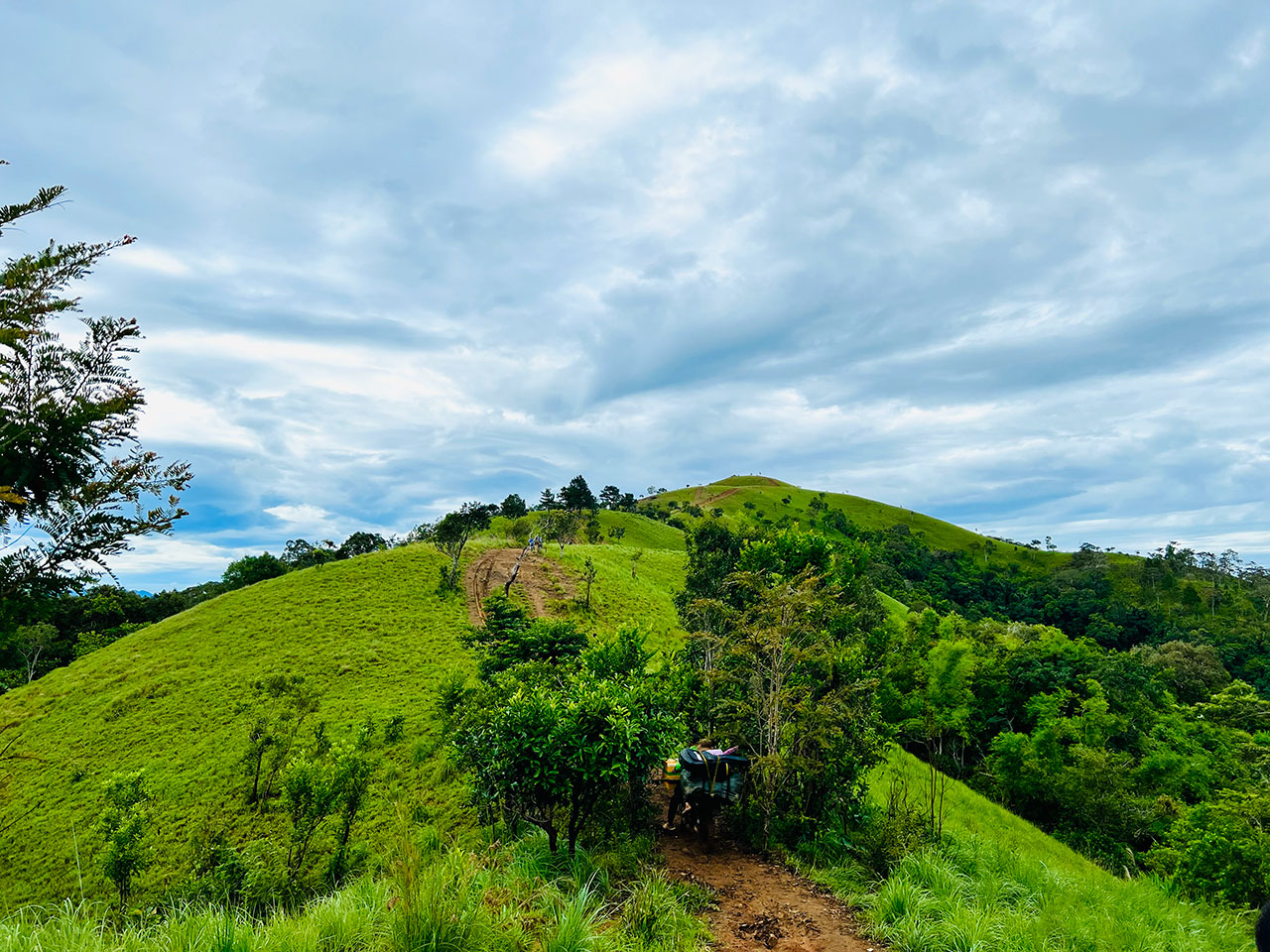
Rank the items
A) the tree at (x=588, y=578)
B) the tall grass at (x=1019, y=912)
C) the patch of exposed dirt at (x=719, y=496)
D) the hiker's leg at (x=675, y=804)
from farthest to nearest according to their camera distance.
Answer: the patch of exposed dirt at (x=719, y=496) < the tree at (x=588, y=578) < the hiker's leg at (x=675, y=804) < the tall grass at (x=1019, y=912)

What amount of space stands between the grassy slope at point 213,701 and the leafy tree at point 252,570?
11.6m

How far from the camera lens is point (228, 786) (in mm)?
21375

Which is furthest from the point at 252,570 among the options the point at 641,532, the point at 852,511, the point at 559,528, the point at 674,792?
the point at 852,511

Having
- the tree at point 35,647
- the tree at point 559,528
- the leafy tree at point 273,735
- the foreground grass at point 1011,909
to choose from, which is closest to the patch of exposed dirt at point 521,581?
the tree at point 559,528

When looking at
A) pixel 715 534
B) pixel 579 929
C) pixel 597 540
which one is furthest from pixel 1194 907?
pixel 597 540

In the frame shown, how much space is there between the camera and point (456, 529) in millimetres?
44531

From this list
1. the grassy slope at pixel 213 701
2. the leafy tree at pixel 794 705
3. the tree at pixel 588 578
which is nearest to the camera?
the leafy tree at pixel 794 705

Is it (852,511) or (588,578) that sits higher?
(852,511)

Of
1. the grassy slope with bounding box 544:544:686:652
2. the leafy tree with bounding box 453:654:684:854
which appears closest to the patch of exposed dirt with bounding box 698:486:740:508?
the grassy slope with bounding box 544:544:686:652

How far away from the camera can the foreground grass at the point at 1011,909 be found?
21.0 feet

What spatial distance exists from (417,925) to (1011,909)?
23.7 ft

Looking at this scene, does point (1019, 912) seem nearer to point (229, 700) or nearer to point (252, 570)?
point (229, 700)

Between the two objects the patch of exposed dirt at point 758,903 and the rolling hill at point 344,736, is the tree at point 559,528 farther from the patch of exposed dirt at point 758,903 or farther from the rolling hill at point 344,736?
the patch of exposed dirt at point 758,903

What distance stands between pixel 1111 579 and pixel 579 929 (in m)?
134
